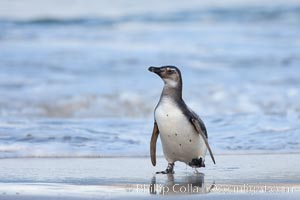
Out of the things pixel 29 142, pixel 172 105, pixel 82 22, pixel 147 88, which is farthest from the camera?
pixel 82 22

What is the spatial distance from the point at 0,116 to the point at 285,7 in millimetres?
21285

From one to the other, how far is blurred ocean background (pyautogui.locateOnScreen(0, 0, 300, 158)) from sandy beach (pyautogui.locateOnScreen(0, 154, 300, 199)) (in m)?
0.56

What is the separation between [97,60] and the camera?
17.9 metres

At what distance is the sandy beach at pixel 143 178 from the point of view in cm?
567

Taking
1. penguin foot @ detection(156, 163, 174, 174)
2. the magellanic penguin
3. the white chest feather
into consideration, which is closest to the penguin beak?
the magellanic penguin

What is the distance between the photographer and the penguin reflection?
18.9ft

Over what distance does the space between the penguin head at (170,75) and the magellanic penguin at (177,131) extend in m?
0.01

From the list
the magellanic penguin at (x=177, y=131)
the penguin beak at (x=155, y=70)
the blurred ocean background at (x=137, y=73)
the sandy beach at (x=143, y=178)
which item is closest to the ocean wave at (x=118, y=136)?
the blurred ocean background at (x=137, y=73)

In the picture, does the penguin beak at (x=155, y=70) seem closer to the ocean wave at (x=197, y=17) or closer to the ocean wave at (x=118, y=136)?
the ocean wave at (x=118, y=136)

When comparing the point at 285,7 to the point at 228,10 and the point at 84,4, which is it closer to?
the point at 228,10

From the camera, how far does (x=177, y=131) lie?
6742 millimetres

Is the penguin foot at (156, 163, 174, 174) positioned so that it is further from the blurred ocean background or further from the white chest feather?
the blurred ocean background

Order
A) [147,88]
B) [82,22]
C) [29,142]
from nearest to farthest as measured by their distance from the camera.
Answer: [29,142] < [147,88] < [82,22]

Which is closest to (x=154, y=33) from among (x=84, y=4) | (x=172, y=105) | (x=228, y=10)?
(x=228, y=10)
